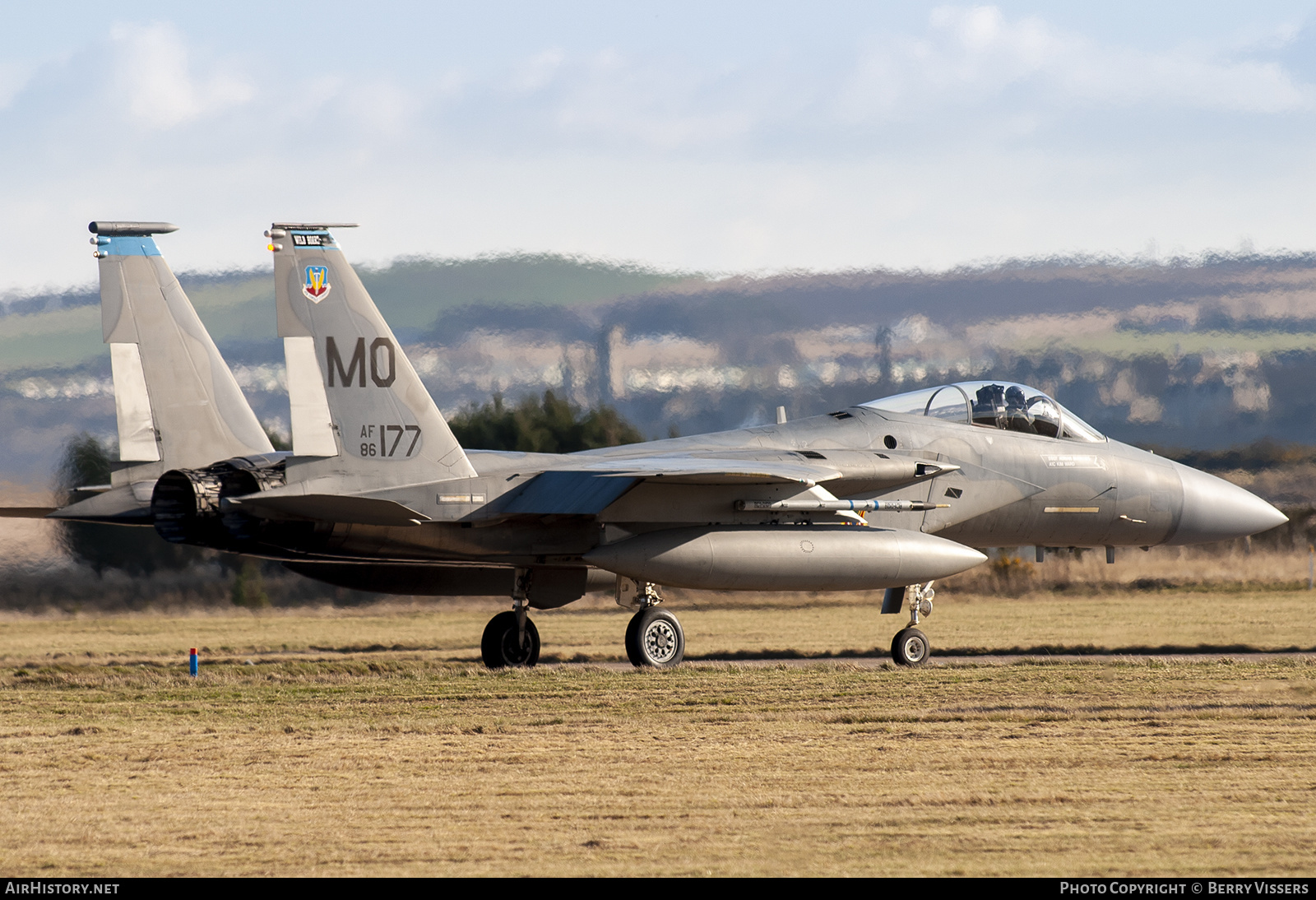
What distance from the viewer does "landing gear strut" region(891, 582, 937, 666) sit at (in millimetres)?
14594

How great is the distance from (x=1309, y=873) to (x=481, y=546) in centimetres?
948

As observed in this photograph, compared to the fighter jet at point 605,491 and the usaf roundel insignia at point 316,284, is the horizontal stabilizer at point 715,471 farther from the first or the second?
the usaf roundel insignia at point 316,284

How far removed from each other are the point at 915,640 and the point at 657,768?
711 centimetres

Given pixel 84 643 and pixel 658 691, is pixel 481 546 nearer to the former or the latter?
pixel 658 691

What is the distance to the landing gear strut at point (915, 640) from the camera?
1459 centimetres

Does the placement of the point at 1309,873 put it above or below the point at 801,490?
below

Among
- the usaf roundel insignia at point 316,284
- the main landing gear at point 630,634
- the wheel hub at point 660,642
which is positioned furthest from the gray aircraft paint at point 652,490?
the wheel hub at point 660,642

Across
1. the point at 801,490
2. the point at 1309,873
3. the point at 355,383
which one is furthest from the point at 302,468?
the point at 1309,873

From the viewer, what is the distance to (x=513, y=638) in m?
14.8

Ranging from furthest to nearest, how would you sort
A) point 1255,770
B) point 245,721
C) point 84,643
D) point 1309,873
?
point 84,643
point 245,721
point 1255,770
point 1309,873

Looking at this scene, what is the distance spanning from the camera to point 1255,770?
25.5ft

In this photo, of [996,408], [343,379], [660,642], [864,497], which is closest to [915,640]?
[864,497]

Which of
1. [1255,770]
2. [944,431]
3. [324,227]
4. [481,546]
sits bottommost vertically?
[1255,770]

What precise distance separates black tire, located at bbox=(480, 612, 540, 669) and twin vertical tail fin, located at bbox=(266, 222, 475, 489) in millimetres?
2360
